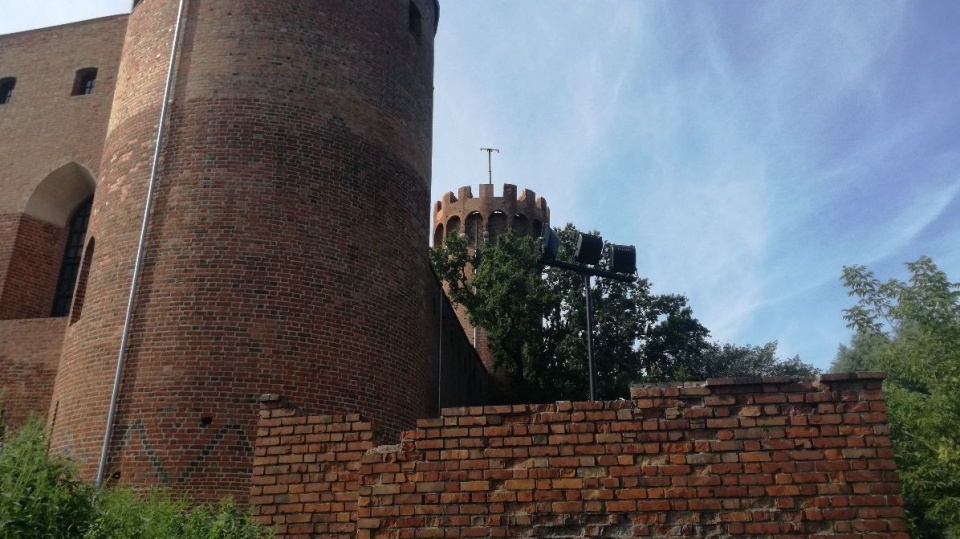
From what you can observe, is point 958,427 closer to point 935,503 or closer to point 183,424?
point 935,503

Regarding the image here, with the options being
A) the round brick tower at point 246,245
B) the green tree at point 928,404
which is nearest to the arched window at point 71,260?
the round brick tower at point 246,245

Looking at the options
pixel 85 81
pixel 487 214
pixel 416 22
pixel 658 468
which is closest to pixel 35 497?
pixel 658 468

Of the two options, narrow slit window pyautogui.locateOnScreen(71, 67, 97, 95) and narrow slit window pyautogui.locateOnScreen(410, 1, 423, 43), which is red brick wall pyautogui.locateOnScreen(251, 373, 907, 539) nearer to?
narrow slit window pyautogui.locateOnScreen(410, 1, 423, 43)

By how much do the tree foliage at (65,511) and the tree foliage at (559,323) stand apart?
1590cm

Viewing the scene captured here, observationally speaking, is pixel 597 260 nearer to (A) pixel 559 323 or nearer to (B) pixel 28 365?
(B) pixel 28 365

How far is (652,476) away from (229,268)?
7.04 meters

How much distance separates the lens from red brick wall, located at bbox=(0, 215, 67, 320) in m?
14.5

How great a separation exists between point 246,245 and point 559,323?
48.3 feet

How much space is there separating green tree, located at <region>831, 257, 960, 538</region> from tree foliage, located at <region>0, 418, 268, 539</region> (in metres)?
11.4

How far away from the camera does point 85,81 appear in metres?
16.4

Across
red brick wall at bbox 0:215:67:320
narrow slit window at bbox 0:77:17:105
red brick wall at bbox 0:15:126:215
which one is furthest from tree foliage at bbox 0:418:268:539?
narrow slit window at bbox 0:77:17:105

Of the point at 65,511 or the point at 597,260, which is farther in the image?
the point at 597,260

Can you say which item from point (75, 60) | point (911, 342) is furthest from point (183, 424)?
point (911, 342)

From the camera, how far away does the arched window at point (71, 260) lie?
1501 centimetres
